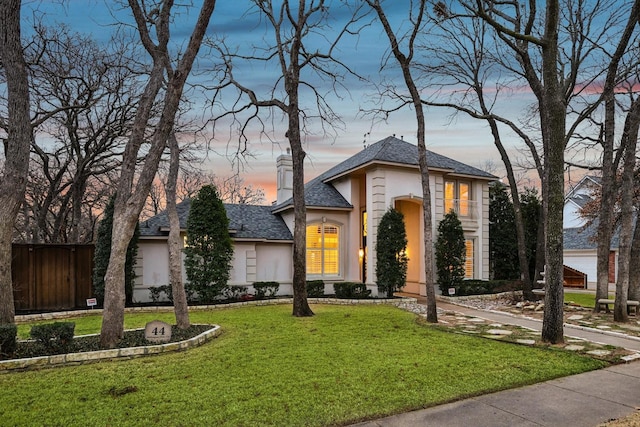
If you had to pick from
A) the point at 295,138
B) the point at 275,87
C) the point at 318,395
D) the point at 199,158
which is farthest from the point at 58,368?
the point at 199,158

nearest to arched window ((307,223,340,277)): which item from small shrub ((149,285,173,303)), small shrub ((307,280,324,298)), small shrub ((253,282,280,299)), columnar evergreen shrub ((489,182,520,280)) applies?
small shrub ((307,280,324,298))

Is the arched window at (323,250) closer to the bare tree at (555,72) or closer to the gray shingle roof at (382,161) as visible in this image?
the gray shingle roof at (382,161)

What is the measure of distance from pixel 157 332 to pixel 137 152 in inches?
134

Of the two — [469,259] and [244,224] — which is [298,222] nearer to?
[244,224]

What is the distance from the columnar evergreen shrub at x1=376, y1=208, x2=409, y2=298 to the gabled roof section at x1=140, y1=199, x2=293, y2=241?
386cm

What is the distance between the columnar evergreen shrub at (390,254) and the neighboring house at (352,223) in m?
0.45

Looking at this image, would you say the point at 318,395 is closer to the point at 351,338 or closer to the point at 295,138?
the point at 351,338

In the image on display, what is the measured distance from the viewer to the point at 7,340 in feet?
19.9

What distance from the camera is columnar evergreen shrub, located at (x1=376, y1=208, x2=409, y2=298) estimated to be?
47.8 feet

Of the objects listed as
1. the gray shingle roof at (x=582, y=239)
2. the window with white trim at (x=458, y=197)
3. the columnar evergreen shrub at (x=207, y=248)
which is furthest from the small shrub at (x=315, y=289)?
the gray shingle roof at (x=582, y=239)

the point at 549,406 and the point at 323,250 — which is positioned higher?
the point at 323,250

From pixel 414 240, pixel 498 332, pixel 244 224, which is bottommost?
pixel 498 332

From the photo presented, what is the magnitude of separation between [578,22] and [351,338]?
41.4 feet

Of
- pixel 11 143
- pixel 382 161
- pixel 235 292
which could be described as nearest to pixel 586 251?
pixel 382 161
